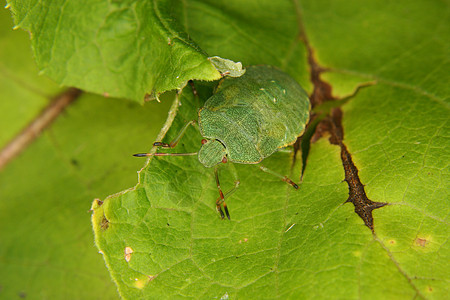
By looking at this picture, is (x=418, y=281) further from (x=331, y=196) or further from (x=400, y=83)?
(x=400, y=83)

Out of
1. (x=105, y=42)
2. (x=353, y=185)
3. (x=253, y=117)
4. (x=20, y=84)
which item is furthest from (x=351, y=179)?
(x=20, y=84)

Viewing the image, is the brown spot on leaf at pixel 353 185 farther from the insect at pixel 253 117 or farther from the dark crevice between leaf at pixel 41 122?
the dark crevice between leaf at pixel 41 122

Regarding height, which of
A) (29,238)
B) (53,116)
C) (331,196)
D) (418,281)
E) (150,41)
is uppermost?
(150,41)

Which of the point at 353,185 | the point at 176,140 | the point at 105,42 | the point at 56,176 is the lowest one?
the point at 56,176

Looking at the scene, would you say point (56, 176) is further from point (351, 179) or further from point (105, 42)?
point (351, 179)

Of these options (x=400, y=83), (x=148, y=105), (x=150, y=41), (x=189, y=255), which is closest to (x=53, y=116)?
(x=148, y=105)

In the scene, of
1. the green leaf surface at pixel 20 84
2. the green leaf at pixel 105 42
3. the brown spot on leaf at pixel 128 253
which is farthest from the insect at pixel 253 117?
the green leaf surface at pixel 20 84
